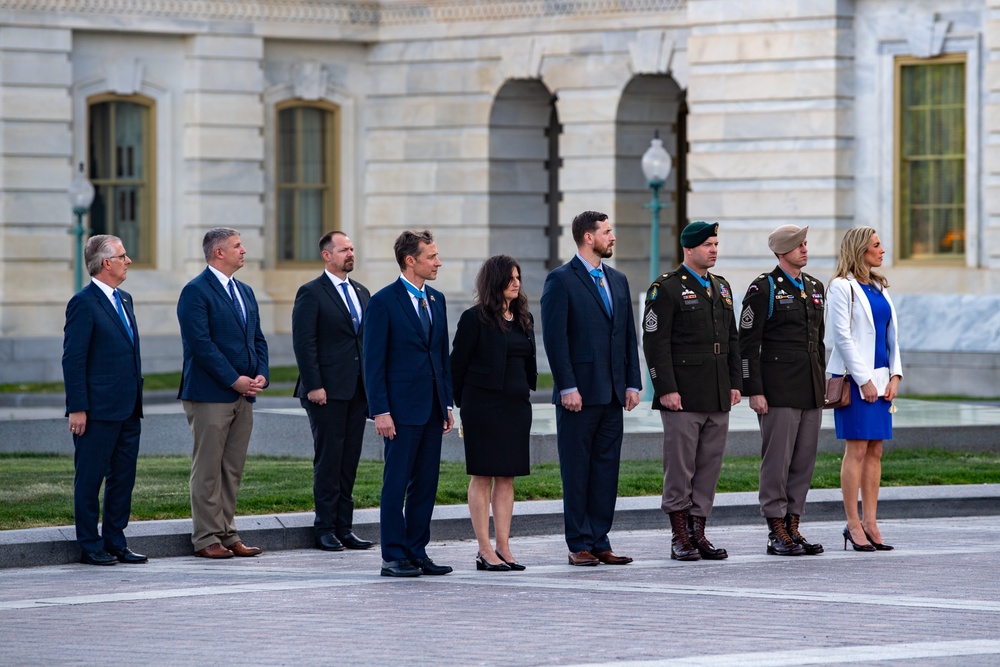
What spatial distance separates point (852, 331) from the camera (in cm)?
1180

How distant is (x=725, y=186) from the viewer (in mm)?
25547

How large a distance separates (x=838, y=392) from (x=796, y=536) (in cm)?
91

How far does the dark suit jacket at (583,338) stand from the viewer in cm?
1116

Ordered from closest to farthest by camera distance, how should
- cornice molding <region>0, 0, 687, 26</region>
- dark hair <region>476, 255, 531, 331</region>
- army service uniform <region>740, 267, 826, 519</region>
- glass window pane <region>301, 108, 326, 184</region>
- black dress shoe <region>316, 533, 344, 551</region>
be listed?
dark hair <region>476, 255, 531, 331</region>, army service uniform <region>740, 267, 826, 519</region>, black dress shoe <region>316, 533, 344, 551</region>, cornice molding <region>0, 0, 687, 26</region>, glass window pane <region>301, 108, 326, 184</region>

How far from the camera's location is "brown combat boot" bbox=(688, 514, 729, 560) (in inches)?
449

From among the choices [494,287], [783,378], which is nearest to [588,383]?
[494,287]

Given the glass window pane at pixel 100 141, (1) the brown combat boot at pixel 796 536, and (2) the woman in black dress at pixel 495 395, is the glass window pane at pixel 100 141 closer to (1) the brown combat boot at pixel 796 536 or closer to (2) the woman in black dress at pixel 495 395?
(2) the woman in black dress at pixel 495 395

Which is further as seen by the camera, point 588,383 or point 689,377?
point 689,377

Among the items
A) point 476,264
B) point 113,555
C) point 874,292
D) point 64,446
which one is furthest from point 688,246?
point 476,264

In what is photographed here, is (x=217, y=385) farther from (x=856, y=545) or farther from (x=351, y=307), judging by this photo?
(x=856, y=545)

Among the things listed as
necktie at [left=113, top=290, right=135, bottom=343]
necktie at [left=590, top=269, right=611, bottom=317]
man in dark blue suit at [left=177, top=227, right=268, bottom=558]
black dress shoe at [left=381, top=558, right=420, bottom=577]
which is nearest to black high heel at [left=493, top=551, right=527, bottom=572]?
black dress shoe at [left=381, top=558, right=420, bottom=577]

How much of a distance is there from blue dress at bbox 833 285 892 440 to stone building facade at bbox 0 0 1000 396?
12.7m

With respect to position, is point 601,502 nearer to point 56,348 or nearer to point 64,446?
point 64,446

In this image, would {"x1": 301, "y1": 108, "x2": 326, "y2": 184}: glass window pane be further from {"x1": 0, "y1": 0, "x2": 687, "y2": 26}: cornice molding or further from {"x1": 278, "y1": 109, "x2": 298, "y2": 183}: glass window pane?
{"x1": 0, "y1": 0, "x2": 687, "y2": 26}: cornice molding
